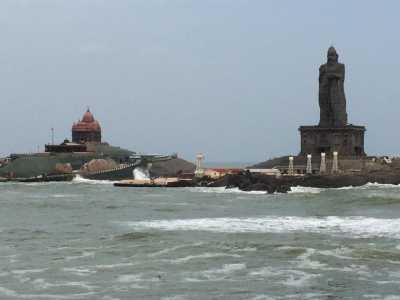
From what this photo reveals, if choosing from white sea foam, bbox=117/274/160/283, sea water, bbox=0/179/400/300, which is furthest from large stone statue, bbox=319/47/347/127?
white sea foam, bbox=117/274/160/283

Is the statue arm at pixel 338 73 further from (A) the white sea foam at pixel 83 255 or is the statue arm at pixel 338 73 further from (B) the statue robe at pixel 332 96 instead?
(A) the white sea foam at pixel 83 255

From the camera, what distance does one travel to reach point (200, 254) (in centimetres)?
3956

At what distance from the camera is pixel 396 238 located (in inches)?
1785

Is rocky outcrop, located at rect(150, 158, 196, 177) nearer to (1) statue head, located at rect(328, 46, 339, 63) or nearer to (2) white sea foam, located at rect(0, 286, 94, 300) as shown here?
(1) statue head, located at rect(328, 46, 339, 63)

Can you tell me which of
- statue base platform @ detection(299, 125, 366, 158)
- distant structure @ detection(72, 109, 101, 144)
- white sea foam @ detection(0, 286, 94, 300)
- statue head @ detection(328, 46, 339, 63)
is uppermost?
statue head @ detection(328, 46, 339, 63)

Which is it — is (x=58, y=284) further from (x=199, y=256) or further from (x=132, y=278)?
(x=199, y=256)

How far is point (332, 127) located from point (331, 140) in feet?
8.74

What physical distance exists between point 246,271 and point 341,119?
114 metres

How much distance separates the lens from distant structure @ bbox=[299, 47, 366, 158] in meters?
140

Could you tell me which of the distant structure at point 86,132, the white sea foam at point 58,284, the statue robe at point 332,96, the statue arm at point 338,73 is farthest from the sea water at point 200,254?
the distant structure at point 86,132

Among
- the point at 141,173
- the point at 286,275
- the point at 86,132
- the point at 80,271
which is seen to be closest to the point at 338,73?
the point at 141,173

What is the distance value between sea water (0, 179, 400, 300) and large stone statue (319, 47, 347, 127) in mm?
78202

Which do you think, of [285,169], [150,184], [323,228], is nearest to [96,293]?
[323,228]

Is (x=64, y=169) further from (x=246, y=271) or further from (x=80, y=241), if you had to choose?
(x=246, y=271)
